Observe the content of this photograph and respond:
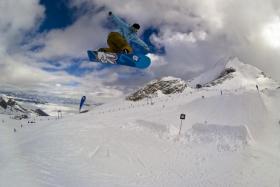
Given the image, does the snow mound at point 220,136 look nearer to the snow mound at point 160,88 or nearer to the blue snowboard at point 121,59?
the blue snowboard at point 121,59

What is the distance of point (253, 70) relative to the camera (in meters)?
121

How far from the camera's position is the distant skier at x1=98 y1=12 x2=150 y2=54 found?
1599 centimetres

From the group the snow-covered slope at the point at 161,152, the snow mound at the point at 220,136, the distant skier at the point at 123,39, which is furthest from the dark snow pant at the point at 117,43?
the snow mound at the point at 220,136

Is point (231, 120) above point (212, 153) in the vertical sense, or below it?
above

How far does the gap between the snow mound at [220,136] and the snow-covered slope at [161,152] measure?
0.08 m

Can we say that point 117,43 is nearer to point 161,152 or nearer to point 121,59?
point 121,59

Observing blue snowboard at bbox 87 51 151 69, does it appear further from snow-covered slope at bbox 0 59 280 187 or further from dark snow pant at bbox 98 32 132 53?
snow-covered slope at bbox 0 59 280 187

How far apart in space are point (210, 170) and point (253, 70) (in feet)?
358

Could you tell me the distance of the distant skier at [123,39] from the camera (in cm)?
1599

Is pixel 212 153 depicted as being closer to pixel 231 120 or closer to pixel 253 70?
pixel 231 120

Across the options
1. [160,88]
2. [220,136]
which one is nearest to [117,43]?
[220,136]

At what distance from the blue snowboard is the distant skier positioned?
305 mm

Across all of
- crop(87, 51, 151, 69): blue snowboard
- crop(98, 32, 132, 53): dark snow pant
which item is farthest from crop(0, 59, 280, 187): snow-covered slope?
crop(98, 32, 132, 53): dark snow pant

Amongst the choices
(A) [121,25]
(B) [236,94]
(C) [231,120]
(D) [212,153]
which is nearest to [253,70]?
(B) [236,94]
